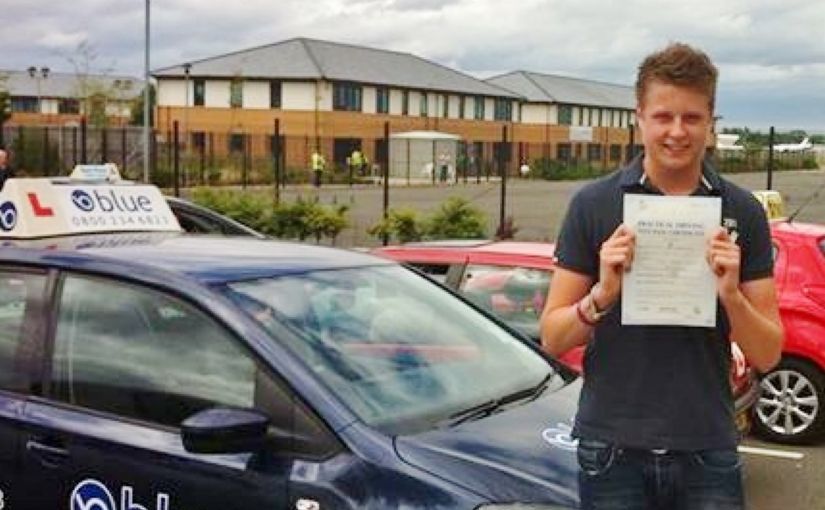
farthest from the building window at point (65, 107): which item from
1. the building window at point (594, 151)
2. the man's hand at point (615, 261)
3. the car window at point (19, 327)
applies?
the man's hand at point (615, 261)

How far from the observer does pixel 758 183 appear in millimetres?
39000

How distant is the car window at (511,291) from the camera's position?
6.06m

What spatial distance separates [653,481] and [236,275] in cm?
173

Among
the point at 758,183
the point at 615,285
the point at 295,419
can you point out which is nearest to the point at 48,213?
the point at 295,419

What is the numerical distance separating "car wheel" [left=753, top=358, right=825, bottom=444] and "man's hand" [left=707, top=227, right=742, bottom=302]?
5124 millimetres

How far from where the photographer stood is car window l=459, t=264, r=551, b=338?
606cm

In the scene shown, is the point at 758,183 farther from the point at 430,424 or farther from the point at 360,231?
the point at 430,424

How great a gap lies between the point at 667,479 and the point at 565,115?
286 feet

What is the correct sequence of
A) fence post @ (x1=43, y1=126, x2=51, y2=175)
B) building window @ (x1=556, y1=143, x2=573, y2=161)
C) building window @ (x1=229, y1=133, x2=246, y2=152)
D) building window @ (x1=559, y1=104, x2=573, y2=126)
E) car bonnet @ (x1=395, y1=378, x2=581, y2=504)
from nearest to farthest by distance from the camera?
car bonnet @ (x1=395, y1=378, x2=581, y2=504), fence post @ (x1=43, y1=126, x2=51, y2=175), building window @ (x1=229, y1=133, x2=246, y2=152), building window @ (x1=556, y1=143, x2=573, y2=161), building window @ (x1=559, y1=104, x2=573, y2=126)

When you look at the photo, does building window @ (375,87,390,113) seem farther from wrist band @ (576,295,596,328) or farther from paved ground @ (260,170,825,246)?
wrist band @ (576,295,596,328)

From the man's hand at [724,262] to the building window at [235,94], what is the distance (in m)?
67.5

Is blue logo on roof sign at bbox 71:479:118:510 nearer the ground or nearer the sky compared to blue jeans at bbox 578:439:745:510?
nearer the ground

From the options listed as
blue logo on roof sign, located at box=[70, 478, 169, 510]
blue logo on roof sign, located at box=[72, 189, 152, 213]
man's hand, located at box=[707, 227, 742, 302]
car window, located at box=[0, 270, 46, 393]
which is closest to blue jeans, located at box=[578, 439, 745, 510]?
man's hand, located at box=[707, 227, 742, 302]

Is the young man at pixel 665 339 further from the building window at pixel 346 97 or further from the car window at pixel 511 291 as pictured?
the building window at pixel 346 97
